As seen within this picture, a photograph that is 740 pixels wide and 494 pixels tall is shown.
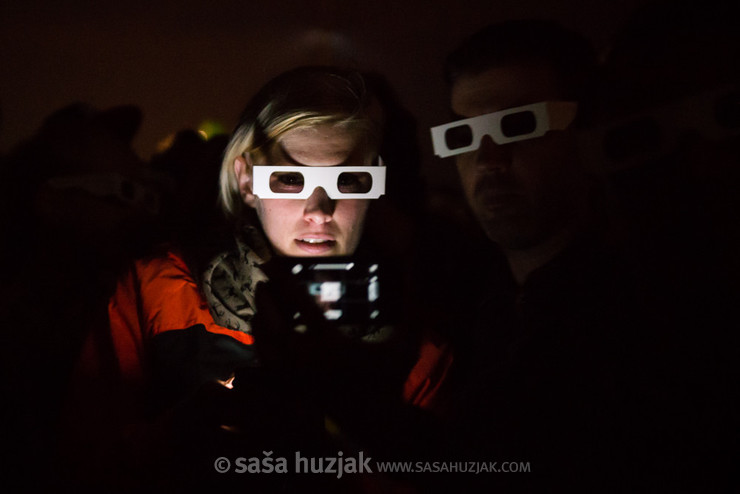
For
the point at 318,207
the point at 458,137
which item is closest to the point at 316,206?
the point at 318,207

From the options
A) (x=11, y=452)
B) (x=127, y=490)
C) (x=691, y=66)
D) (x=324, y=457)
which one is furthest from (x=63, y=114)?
(x=691, y=66)

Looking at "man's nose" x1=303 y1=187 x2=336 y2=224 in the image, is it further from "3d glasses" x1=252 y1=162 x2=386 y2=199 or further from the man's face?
the man's face

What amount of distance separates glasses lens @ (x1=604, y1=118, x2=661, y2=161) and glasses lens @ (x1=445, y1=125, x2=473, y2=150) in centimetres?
28

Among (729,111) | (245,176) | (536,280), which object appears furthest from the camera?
(245,176)

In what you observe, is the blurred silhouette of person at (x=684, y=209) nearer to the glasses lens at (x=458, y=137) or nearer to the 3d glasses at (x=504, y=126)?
the 3d glasses at (x=504, y=126)

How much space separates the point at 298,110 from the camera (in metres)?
1.07

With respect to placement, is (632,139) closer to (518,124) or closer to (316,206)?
(518,124)

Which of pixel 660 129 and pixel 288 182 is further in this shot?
pixel 288 182

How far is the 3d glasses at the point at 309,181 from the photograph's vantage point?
1.02m

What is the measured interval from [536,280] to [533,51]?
1.70ft

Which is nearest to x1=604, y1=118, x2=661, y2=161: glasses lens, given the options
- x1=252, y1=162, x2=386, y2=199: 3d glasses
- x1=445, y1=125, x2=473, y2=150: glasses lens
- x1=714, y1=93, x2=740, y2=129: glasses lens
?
x1=714, y1=93, x2=740, y2=129: glasses lens

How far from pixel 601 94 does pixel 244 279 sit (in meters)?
0.87

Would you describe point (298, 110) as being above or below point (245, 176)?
above

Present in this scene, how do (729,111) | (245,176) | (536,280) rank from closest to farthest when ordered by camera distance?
(729,111), (536,280), (245,176)
